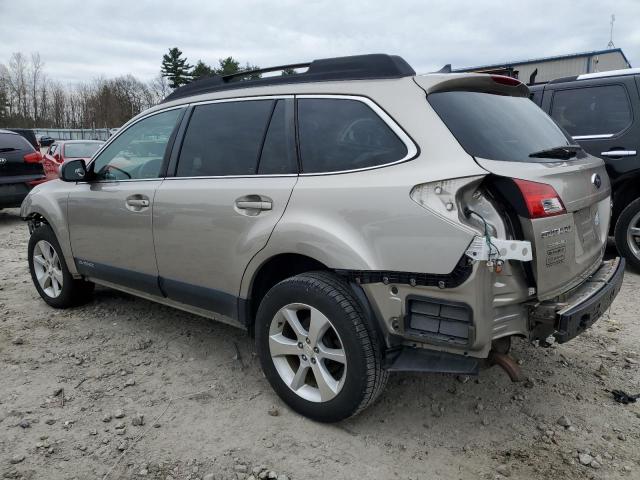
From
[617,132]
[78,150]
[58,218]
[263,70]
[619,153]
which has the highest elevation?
[263,70]

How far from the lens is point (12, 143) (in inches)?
382

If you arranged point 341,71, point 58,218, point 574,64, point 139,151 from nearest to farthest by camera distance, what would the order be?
point 341,71 → point 139,151 → point 58,218 → point 574,64

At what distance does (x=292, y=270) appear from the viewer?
3016mm

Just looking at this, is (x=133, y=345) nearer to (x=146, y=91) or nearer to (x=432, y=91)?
(x=432, y=91)

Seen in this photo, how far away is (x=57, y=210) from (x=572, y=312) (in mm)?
4002

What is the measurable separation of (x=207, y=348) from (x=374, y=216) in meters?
2.00

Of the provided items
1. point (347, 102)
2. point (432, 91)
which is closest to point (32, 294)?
point (347, 102)

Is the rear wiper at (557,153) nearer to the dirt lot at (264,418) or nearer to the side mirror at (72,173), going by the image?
the dirt lot at (264,418)

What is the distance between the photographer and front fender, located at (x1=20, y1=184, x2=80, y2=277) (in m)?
4.41

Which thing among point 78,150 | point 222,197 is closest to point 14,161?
point 78,150

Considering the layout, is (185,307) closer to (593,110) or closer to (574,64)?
(593,110)

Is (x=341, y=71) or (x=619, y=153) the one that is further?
(x=619, y=153)

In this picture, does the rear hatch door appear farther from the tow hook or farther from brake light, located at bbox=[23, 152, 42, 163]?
the tow hook

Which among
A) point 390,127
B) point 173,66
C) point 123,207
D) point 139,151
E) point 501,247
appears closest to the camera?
point 501,247
